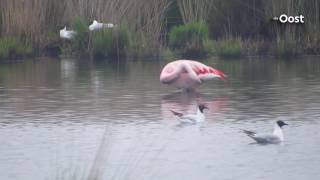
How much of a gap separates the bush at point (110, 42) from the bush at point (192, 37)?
1536 mm

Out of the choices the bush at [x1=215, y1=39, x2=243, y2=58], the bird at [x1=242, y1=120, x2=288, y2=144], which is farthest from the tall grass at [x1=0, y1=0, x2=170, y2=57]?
the bird at [x1=242, y1=120, x2=288, y2=144]

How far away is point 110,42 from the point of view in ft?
83.1

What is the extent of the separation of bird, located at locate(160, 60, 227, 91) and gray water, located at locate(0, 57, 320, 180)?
24 centimetres

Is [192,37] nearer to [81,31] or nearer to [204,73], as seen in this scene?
[81,31]

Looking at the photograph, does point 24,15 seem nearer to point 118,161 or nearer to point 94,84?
point 94,84

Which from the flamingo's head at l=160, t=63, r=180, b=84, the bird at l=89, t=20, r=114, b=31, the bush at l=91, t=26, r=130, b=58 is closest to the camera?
the flamingo's head at l=160, t=63, r=180, b=84

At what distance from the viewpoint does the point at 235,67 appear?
22.4 m

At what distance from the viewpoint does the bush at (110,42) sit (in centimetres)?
2502

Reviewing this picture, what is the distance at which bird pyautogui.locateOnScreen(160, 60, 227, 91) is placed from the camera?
1686 cm

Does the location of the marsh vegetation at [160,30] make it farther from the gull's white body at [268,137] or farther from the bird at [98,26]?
the gull's white body at [268,137]

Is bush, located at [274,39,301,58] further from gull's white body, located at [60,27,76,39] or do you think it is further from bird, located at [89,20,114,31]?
gull's white body, located at [60,27,76,39]

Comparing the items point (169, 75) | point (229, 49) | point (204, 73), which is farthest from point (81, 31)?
point (169, 75)

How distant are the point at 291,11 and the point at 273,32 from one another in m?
0.70

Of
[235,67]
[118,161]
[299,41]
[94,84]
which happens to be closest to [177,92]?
[94,84]
